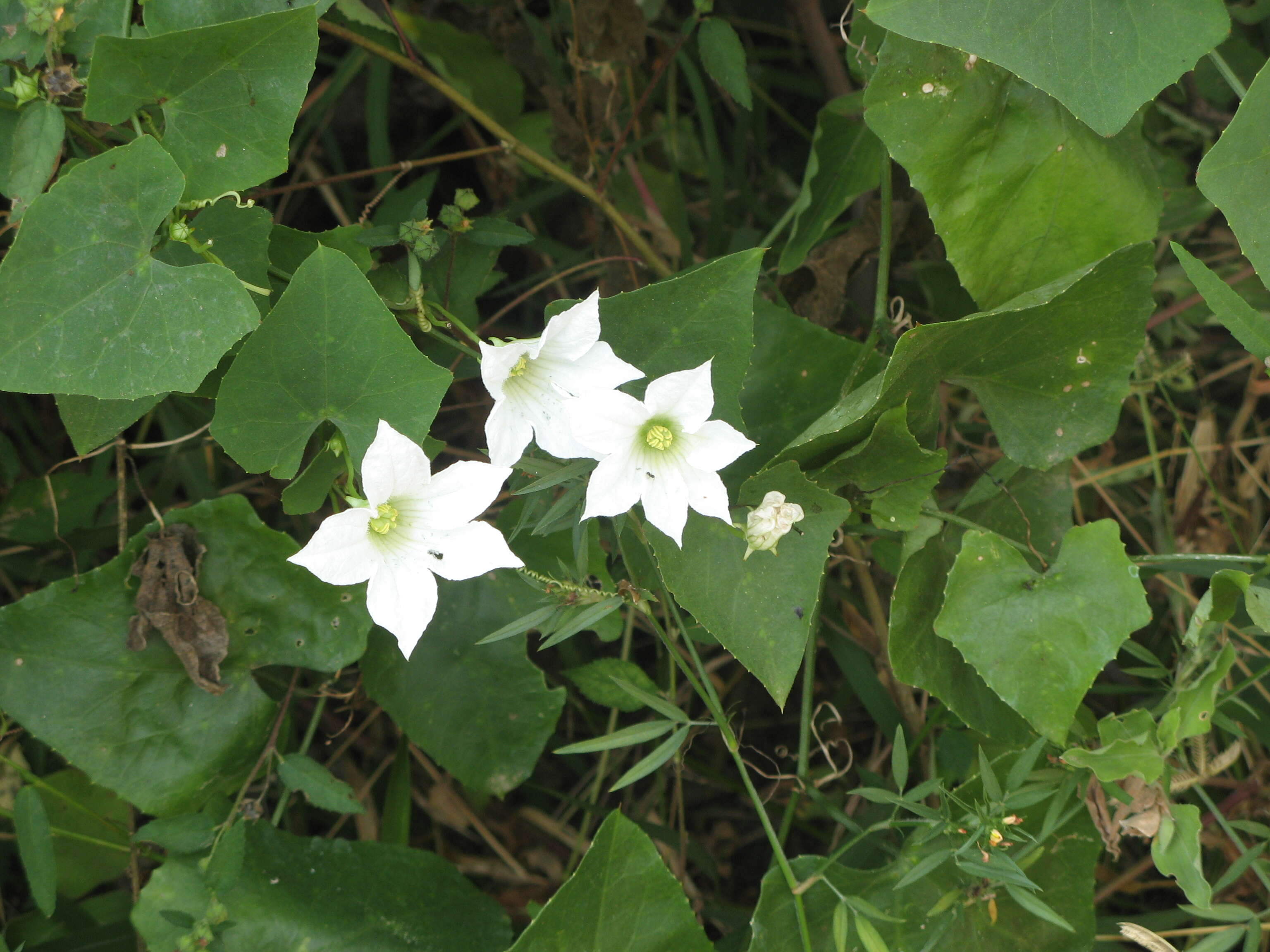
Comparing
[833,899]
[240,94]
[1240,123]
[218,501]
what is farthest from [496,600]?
[1240,123]

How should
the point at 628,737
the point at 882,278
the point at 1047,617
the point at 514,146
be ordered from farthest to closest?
the point at 514,146, the point at 882,278, the point at 628,737, the point at 1047,617

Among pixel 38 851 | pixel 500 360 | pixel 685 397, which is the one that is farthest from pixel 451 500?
pixel 38 851

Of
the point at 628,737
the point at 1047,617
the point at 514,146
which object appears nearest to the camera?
the point at 1047,617

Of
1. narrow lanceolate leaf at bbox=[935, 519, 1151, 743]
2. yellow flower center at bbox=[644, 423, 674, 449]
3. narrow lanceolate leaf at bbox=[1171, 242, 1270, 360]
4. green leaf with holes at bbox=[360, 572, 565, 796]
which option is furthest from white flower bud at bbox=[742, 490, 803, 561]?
narrow lanceolate leaf at bbox=[1171, 242, 1270, 360]

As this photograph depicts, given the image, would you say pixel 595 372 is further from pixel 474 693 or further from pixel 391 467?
pixel 474 693

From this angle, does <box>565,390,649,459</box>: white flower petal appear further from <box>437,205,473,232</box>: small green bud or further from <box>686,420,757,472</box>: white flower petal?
<box>437,205,473,232</box>: small green bud

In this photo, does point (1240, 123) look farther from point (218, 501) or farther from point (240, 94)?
point (218, 501)
